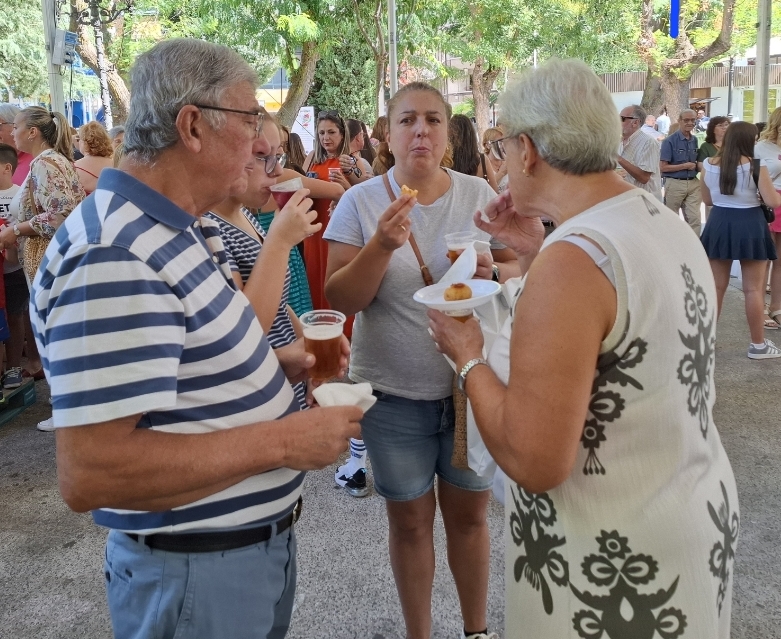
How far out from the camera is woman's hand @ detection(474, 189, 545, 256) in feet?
7.37

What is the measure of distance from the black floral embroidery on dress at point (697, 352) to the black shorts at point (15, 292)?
5.92 metres

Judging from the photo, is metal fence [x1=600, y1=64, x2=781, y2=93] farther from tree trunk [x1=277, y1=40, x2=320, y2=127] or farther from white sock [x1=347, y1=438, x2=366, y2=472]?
white sock [x1=347, y1=438, x2=366, y2=472]

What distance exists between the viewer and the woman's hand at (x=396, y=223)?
7.11 ft

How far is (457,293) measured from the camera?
6.03 feet

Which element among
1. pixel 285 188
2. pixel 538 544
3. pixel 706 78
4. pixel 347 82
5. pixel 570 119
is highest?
pixel 706 78

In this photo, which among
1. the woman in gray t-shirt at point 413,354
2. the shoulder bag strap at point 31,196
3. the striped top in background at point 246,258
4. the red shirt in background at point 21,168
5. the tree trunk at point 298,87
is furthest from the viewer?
the tree trunk at point 298,87

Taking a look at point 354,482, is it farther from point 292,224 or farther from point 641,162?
point 641,162

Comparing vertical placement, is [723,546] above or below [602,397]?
below

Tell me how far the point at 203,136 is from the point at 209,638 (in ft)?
3.48

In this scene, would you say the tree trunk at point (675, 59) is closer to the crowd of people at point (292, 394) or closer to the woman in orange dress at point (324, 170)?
the woman in orange dress at point (324, 170)

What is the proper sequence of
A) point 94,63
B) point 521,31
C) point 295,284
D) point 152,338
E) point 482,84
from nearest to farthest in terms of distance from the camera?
point 152,338 < point 295,284 < point 94,63 < point 521,31 < point 482,84

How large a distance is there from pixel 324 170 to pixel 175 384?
5623mm

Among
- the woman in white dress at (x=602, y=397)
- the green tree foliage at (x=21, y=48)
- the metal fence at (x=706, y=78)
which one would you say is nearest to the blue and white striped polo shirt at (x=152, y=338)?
the woman in white dress at (x=602, y=397)

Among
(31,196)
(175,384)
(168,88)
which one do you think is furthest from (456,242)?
(31,196)
